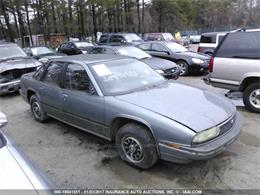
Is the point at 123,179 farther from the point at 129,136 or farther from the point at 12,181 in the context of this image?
the point at 12,181

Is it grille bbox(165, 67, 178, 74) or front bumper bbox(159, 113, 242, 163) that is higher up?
front bumper bbox(159, 113, 242, 163)

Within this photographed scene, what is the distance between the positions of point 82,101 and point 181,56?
7.10 metres

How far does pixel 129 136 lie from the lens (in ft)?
11.6

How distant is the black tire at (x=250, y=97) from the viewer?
5453 millimetres

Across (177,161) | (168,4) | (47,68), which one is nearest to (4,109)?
(47,68)

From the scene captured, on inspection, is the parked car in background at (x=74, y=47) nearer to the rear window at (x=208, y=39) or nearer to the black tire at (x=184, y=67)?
the rear window at (x=208, y=39)

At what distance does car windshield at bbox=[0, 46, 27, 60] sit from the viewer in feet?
30.1

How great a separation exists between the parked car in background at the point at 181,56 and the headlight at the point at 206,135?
7.24 m

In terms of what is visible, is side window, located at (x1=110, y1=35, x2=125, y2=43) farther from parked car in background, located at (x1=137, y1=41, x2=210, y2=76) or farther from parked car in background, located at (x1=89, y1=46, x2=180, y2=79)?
parked car in background, located at (x1=89, y1=46, x2=180, y2=79)

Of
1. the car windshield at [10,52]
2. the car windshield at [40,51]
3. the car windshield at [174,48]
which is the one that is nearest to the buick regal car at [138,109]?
the car windshield at [10,52]

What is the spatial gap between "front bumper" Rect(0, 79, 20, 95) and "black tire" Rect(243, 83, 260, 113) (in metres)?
6.46

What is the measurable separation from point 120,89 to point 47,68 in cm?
206

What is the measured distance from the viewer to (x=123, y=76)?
4.27 metres

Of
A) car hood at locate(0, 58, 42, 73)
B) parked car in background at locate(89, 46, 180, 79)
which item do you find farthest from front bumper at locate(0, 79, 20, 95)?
parked car in background at locate(89, 46, 180, 79)
